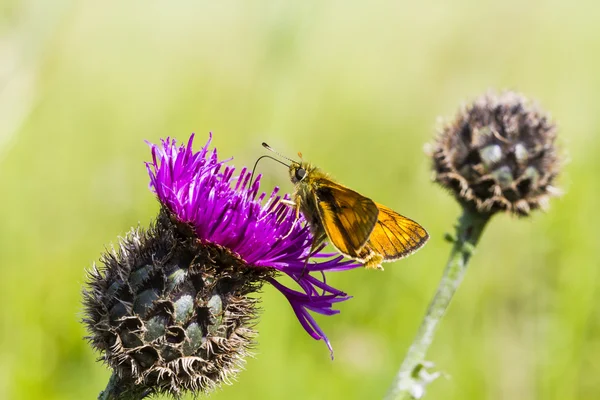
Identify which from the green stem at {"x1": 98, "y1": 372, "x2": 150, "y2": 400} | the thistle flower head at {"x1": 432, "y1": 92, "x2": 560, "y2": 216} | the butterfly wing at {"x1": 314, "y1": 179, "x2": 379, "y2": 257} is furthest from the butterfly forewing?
the green stem at {"x1": 98, "y1": 372, "x2": 150, "y2": 400}

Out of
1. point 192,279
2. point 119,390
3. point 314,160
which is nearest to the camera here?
point 119,390

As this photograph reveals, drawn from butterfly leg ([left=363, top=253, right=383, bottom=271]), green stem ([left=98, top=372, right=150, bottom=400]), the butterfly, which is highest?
the butterfly

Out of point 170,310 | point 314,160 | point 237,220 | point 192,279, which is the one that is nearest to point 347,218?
point 237,220

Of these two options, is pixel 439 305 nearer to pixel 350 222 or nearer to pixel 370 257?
pixel 370 257

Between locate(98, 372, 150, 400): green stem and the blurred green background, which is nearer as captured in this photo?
locate(98, 372, 150, 400): green stem

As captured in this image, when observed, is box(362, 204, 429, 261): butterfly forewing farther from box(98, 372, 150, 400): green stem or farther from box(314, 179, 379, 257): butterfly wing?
box(98, 372, 150, 400): green stem

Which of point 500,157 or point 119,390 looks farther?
point 500,157

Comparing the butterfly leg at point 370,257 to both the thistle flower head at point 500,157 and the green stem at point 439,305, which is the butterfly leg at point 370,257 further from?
the thistle flower head at point 500,157
